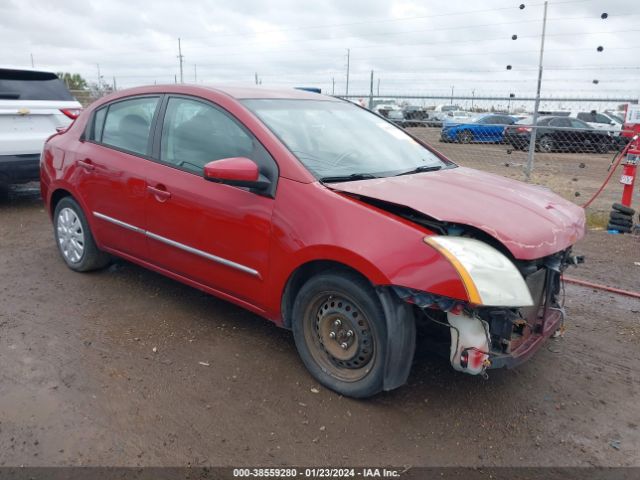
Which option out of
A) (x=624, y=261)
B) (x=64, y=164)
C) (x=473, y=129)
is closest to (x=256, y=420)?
(x=64, y=164)

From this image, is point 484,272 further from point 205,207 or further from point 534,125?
point 534,125

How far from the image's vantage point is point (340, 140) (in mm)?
3705

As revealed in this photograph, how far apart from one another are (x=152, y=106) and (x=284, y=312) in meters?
1.93

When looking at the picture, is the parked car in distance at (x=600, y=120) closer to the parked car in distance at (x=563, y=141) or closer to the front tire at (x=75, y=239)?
the parked car in distance at (x=563, y=141)

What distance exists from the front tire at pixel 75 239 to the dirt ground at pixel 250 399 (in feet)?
1.74

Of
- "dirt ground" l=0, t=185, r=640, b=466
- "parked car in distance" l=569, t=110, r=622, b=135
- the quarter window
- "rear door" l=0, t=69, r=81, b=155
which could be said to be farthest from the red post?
"parked car in distance" l=569, t=110, r=622, b=135

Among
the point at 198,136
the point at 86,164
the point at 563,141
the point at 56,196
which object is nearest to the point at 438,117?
the point at 563,141

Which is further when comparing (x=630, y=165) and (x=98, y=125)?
(x=630, y=165)

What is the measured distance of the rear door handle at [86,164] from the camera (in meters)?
4.43

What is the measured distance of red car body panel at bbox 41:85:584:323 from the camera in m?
2.76

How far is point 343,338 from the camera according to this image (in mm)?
3072

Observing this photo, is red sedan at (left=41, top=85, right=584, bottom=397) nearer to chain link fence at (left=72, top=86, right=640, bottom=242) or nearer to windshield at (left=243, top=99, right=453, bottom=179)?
windshield at (left=243, top=99, right=453, bottom=179)

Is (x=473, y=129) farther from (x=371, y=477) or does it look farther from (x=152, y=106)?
(x=371, y=477)

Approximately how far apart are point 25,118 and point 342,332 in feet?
18.9
